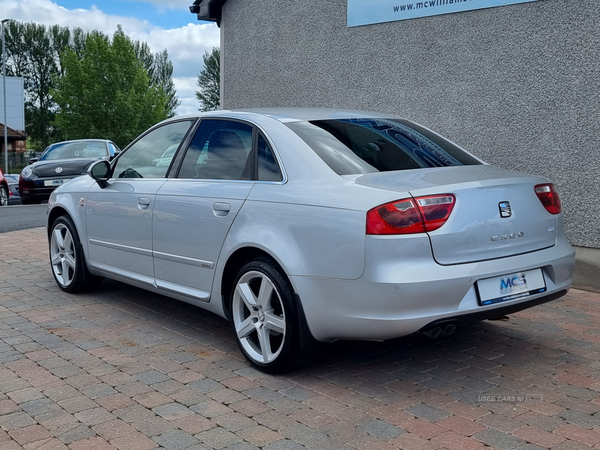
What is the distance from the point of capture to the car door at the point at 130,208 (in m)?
5.36

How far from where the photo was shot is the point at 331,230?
12.7 feet

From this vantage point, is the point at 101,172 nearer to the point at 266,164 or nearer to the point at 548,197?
the point at 266,164

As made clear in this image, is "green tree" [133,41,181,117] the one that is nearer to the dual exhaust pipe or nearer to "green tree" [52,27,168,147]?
"green tree" [52,27,168,147]

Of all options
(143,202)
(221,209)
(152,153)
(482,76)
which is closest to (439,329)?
(221,209)

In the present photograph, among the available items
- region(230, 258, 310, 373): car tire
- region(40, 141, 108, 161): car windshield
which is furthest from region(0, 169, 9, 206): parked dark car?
region(230, 258, 310, 373): car tire

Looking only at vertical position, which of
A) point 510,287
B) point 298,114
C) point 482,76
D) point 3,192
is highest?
point 482,76

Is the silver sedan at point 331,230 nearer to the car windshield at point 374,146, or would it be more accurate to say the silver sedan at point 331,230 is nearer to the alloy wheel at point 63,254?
the car windshield at point 374,146

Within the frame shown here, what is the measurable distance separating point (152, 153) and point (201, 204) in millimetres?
1076

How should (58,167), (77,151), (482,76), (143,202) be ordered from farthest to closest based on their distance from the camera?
(77,151)
(58,167)
(482,76)
(143,202)

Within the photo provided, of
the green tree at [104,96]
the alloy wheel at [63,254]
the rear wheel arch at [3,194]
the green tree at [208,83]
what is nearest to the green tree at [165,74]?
the green tree at [208,83]

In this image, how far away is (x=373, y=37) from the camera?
872 cm

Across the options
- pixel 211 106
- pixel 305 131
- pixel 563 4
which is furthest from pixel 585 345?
pixel 211 106

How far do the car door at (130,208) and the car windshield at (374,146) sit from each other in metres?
1.25

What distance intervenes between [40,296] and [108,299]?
64 cm
